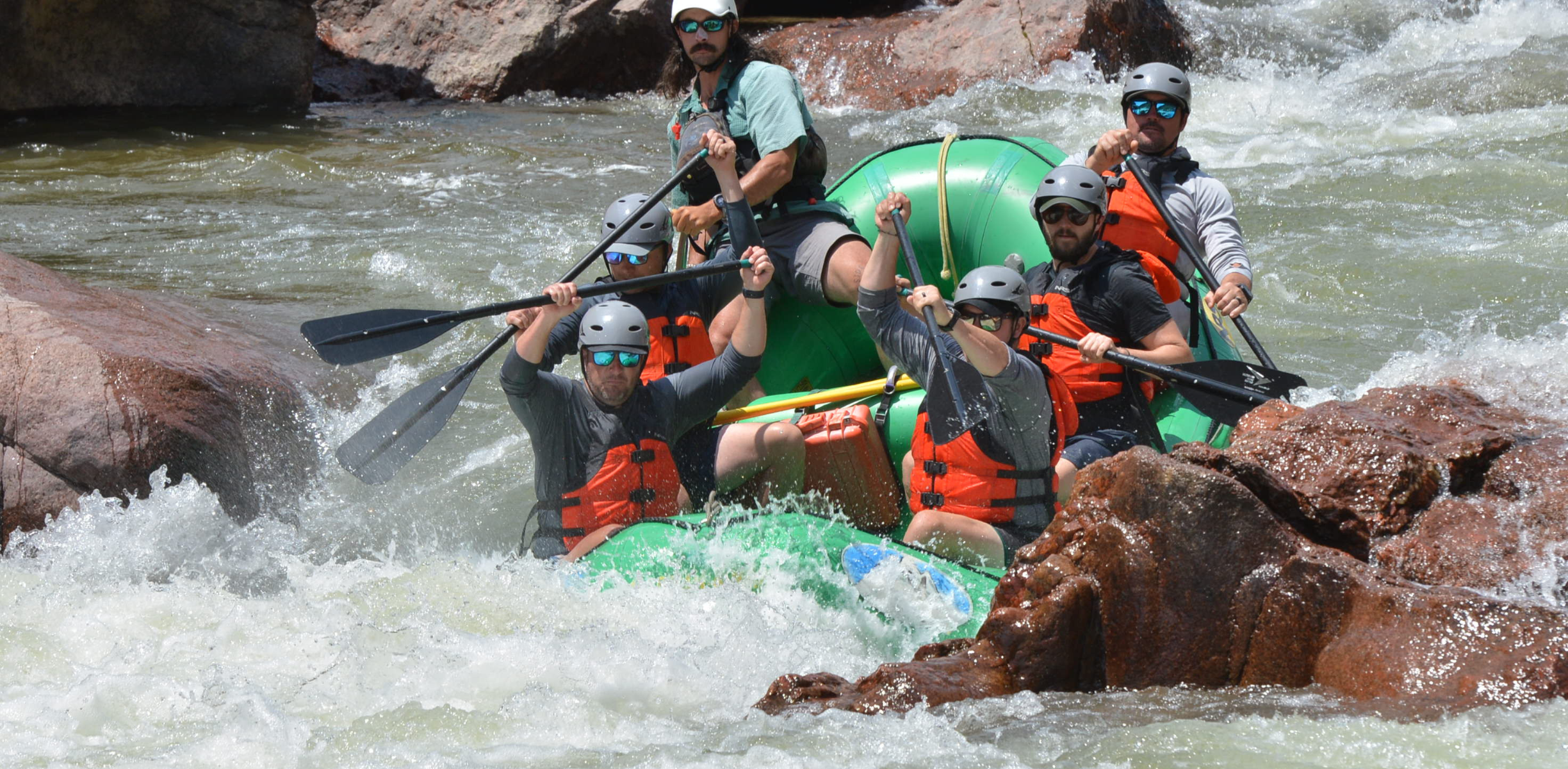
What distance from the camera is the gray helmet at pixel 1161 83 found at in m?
5.27

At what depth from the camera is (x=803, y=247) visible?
5.16 m

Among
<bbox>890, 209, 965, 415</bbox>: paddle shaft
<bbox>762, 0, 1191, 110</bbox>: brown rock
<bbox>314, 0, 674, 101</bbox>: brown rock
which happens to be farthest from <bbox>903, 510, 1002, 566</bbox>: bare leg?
<bbox>314, 0, 674, 101</bbox>: brown rock

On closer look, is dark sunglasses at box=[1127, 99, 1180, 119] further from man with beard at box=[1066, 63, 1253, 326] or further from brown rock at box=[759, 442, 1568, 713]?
brown rock at box=[759, 442, 1568, 713]

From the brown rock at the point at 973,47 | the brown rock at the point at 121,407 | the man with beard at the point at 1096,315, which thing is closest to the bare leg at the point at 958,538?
the man with beard at the point at 1096,315

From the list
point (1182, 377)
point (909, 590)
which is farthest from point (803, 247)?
point (909, 590)

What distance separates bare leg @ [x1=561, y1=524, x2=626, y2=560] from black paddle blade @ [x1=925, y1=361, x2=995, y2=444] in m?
1.02

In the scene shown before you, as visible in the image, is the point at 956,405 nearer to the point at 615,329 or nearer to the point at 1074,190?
the point at 1074,190

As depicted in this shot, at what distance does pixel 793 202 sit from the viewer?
5.29 m

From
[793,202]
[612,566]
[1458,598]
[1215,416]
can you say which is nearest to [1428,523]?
[1458,598]

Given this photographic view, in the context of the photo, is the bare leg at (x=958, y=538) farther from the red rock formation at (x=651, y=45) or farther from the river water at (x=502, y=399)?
the red rock formation at (x=651, y=45)

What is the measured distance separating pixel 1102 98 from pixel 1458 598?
10034 millimetres

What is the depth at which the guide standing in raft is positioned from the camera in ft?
14.2

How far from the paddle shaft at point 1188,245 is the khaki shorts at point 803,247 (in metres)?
1.03

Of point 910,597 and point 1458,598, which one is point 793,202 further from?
point 1458,598
